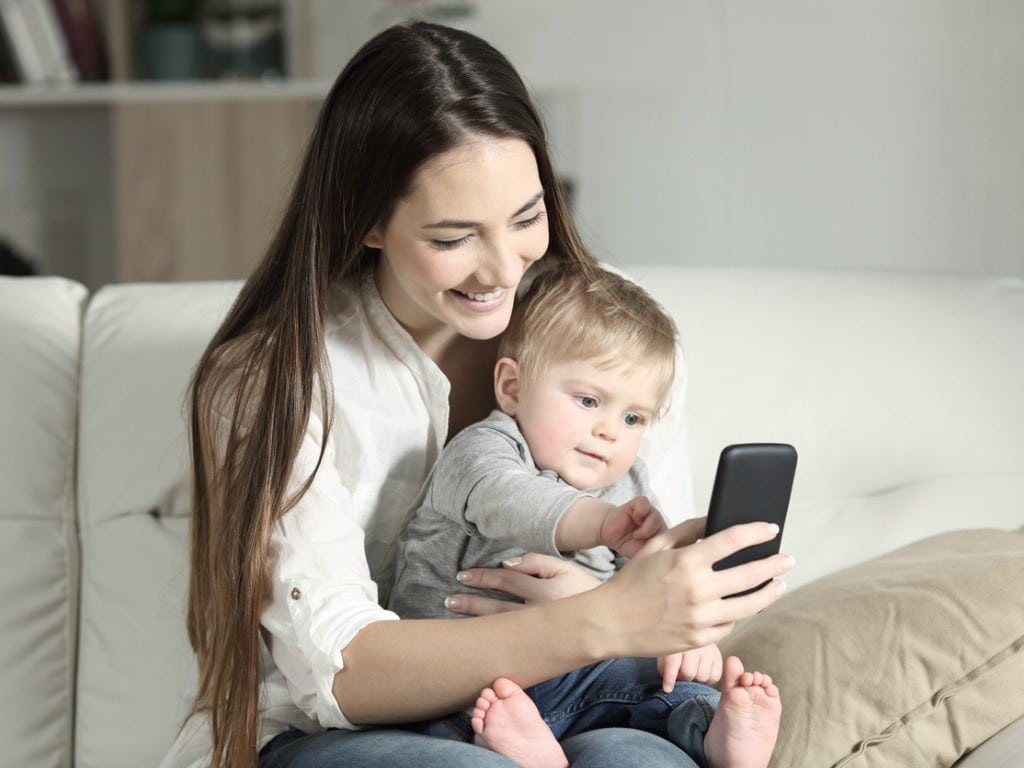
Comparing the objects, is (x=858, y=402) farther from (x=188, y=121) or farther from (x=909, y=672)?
(x=188, y=121)

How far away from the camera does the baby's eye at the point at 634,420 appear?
140 centimetres

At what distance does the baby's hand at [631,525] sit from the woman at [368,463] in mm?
22

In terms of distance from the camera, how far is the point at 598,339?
1.37 meters

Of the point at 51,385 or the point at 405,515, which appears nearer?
the point at 405,515

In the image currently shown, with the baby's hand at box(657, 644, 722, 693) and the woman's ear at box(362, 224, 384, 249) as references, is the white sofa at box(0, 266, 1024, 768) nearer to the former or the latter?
the baby's hand at box(657, 644, 722, 693)

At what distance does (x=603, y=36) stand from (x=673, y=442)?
7.41 feet

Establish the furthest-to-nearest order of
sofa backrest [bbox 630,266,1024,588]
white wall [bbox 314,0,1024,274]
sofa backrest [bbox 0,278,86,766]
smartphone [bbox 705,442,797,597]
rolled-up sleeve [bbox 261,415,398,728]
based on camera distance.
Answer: white wall [bbox 314,0,1024,274] < sofa backrest [bbox 630,266,1024,588] < sofa backrest [bbox 0,278,86,766] < rolled-up sleeve [bbox 261,415,398,728] < smartphone [bbox 705,442,797,597]

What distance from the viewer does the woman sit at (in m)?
1.20

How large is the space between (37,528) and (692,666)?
89 centimetres

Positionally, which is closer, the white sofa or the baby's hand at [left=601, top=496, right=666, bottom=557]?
the baby's hand at [left=601, top=496, right=666, bottom=557]

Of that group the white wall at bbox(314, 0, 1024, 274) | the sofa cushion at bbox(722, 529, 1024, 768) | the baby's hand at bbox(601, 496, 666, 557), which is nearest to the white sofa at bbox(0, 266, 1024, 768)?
the sofa cushion at bbox(722, 529, 1024, 768)

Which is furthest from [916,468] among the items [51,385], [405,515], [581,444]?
[51,385]

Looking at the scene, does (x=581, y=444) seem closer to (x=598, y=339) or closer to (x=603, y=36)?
(x=598, y=339)

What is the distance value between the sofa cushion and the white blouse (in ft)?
0.99
